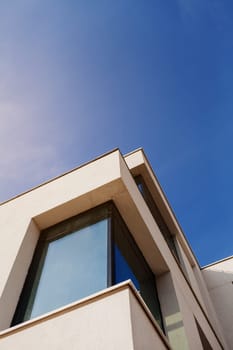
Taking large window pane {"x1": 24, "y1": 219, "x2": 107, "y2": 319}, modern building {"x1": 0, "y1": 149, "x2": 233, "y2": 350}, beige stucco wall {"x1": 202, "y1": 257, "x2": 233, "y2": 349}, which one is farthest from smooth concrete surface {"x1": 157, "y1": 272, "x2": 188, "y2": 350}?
beige stucco wall {"x1": 202, "y1": 257, "x2": 233, "y2": 349}

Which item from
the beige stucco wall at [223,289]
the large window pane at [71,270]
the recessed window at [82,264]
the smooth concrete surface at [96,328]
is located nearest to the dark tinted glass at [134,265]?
the recessed window at [82,264]

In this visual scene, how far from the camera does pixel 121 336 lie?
8.40ft

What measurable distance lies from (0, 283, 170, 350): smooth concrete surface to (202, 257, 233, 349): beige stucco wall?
7.34 meters

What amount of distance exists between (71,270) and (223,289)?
8218mm

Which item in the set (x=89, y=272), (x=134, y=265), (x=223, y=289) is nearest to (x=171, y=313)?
→ (x=134, y=265)

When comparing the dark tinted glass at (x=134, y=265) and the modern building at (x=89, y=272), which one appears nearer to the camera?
the modern building at (x=89, y=272)

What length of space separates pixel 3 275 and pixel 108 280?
159 centimetres

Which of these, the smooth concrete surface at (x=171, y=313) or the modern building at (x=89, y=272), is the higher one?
the modern building at (x=89, y=272)

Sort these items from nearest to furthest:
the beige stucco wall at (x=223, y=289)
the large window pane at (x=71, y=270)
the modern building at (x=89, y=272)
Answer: the modern building at (x=89, y=272)
the large window pane at (x=71, y=270)
the beige stucco wall at (x=223, y=289)

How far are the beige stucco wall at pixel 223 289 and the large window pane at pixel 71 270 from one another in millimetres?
6796

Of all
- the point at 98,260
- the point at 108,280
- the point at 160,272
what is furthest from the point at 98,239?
the point at 160,272

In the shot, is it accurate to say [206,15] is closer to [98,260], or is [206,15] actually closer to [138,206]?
[138,206]

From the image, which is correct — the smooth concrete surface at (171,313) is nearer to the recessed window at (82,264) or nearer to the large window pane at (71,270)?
the recessed window at (82,264)

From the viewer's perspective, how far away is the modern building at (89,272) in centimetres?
284
